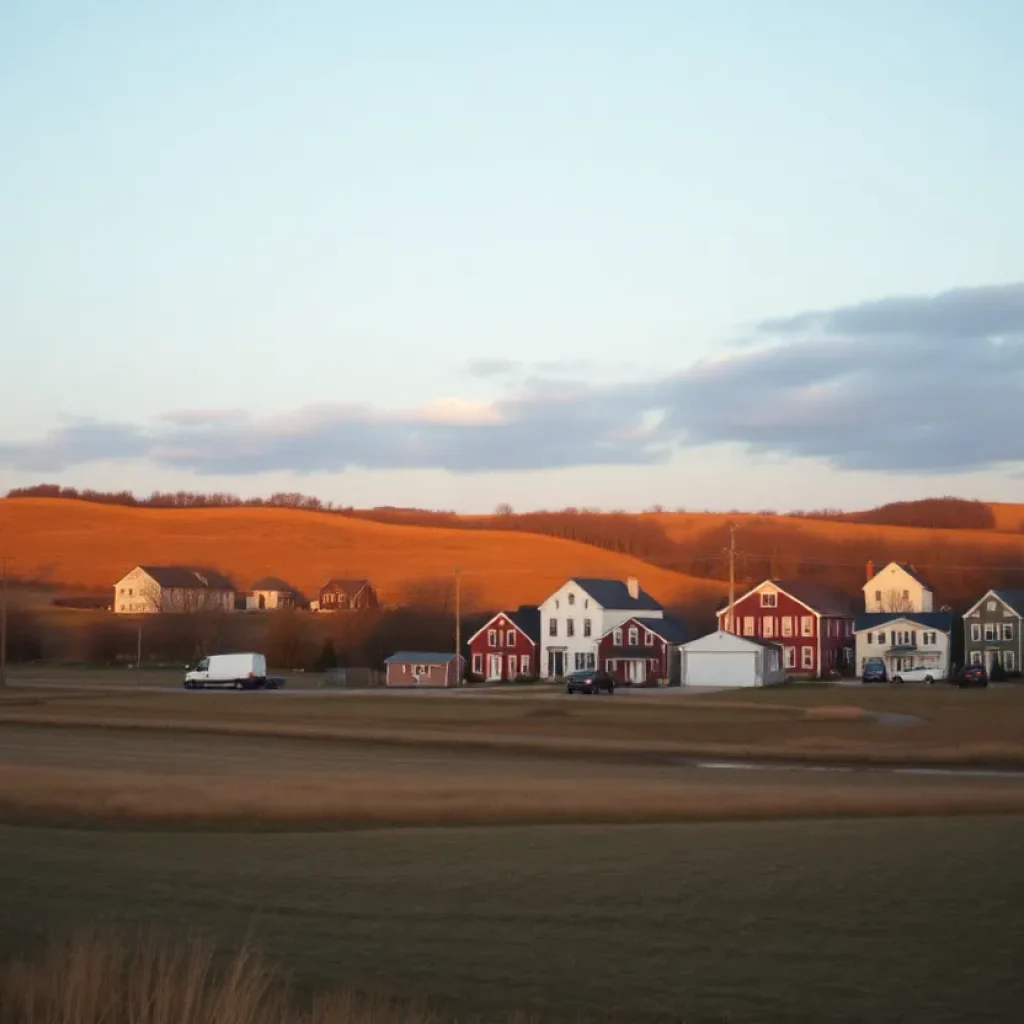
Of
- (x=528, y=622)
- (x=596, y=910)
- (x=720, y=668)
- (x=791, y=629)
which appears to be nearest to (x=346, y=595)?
(x=528, y=622)

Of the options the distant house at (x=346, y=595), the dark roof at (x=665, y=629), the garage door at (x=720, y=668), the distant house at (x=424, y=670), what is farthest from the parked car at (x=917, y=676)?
the distant house at (x=346, y=595)

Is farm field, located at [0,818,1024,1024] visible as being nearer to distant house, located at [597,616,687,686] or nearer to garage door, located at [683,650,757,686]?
garage door, located at [683,650,757,686]

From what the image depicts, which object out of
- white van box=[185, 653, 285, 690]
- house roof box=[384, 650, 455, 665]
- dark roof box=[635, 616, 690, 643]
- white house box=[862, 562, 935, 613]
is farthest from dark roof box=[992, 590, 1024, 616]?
white van box=[185, 653, 285, 690]

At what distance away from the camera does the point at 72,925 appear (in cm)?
1708

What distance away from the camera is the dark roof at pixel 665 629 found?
10412 cm

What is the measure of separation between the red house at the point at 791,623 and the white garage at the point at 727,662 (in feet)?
32.2

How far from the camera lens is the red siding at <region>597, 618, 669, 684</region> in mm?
103688

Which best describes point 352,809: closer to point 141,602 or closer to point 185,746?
point 185,746

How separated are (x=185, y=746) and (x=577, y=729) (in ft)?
54.0

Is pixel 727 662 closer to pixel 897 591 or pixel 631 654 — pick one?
pixel 631 654

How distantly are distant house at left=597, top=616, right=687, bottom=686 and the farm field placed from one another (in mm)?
77727

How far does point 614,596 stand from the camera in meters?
112

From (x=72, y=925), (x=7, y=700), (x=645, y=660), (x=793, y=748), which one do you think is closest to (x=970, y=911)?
(x=72, y=925)

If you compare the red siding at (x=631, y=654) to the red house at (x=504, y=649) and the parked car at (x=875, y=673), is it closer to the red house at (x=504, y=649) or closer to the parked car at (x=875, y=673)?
the red house at (x=504, y=649)
